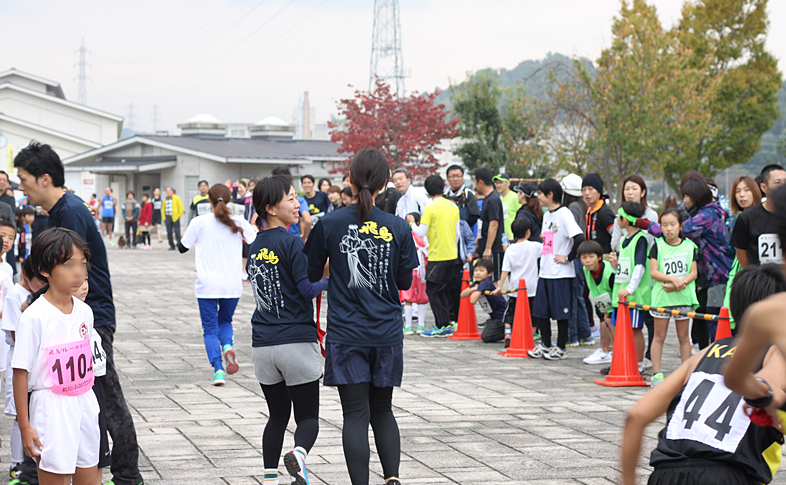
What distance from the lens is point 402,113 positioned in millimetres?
34594

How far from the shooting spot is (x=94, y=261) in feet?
14.8

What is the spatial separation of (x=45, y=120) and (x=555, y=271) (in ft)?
132

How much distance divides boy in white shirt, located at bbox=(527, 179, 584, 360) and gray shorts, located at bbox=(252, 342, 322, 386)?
4654 mm

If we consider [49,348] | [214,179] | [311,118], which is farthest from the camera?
[311,118]

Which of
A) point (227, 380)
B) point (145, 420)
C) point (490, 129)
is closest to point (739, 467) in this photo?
point (145, 420)

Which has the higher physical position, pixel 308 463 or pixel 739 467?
pixel 739 467

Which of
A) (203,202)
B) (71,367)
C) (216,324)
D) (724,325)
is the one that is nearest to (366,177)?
(71,367)

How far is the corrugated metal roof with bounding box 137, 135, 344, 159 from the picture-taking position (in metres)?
35.2

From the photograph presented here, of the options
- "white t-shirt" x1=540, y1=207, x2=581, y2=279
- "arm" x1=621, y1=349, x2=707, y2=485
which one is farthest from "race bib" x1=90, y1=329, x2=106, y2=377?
"white t-shirt" x1=540, y1=207, x2=581, y2=279

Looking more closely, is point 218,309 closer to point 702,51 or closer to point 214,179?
point 214,179

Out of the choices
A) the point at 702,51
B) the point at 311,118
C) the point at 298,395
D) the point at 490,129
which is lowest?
the point at 298,395

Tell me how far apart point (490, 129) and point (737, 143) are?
11.2 m

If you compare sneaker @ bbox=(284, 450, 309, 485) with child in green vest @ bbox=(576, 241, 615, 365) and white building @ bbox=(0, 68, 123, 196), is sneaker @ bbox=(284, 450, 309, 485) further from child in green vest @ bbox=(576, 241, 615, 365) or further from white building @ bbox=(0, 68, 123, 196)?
white building @ bbox=(0, 68, 123, 196)

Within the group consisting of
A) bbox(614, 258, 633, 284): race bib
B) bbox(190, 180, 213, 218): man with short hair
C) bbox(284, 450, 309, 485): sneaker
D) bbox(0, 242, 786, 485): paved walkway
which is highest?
bbox(190, 180, 213, 218): man with short hair
